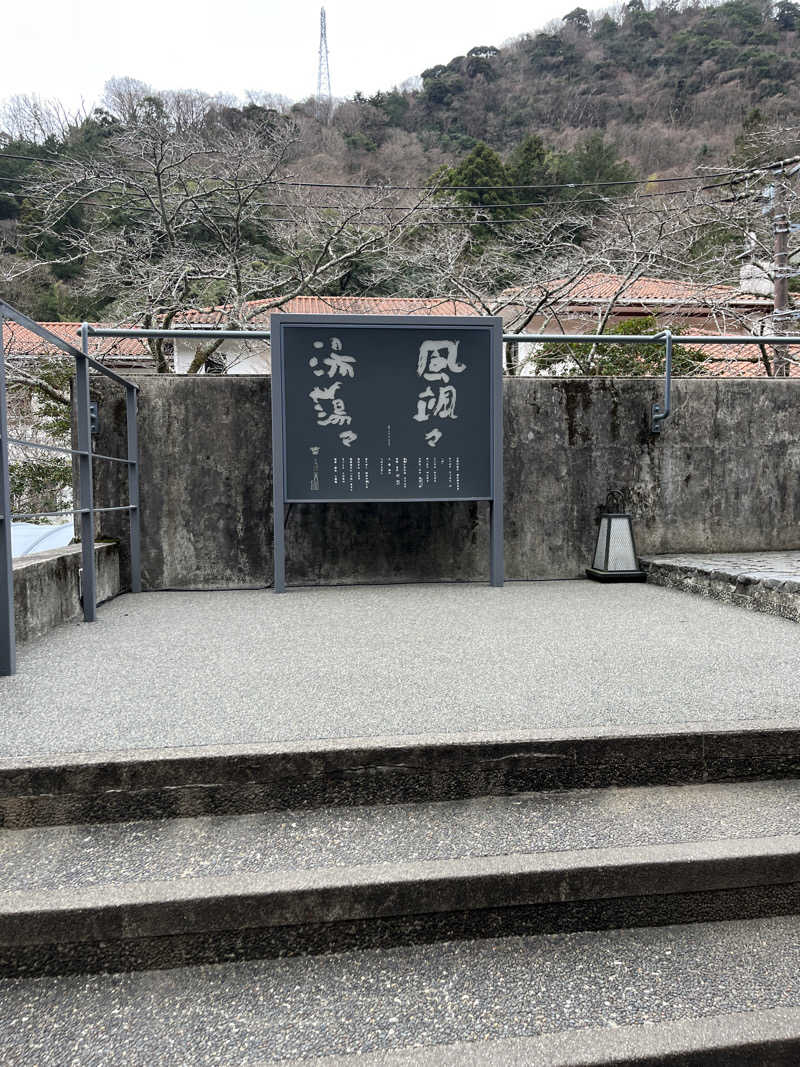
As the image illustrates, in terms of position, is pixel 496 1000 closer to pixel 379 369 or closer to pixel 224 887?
pixel 224 887

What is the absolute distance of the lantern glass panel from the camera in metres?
4.62

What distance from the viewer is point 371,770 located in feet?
5.71

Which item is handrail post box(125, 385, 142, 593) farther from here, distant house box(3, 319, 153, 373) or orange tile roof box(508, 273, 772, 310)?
orange tile roof box(508, 273, 772, 310)

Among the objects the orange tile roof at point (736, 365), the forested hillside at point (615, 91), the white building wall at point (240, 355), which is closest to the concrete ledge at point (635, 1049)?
the white building wall at point (240, 355)

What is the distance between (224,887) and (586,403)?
13.4 ft

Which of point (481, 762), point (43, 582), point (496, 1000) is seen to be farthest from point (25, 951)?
point (43, 582)

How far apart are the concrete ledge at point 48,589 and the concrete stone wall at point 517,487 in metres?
0.72

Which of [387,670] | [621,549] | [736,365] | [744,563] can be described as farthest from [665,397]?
[387,670]

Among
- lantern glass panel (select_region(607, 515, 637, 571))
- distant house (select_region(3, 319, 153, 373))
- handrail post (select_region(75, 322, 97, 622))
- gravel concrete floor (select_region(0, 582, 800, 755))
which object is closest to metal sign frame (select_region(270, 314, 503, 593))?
gravel concrete floor (select_region(0, 582, 800, 755))

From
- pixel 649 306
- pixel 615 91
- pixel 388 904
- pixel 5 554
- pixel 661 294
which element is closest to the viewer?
pixel 388 904

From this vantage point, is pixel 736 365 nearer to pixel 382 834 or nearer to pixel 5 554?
pixel 382 834

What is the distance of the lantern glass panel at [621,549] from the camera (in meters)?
4.62

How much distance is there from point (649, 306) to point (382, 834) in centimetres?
1376

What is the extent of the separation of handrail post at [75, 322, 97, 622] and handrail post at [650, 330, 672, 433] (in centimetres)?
357
